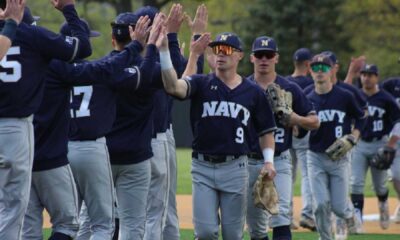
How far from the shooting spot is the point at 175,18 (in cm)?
904

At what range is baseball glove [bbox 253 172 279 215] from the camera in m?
9.05

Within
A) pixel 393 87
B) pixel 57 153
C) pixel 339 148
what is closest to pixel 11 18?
pixel 57 153

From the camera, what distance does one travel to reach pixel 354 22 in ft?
133

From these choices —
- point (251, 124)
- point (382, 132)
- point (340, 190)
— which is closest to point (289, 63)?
point (382, 132)

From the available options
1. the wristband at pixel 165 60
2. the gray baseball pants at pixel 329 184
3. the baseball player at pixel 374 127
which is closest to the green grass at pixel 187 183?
the baseball player at pixel 374 127

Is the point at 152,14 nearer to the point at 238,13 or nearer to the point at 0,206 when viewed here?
the point at 0,206

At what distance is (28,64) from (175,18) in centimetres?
188

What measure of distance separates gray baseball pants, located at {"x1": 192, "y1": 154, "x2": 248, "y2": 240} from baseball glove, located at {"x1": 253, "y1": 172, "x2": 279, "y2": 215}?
0.54ft

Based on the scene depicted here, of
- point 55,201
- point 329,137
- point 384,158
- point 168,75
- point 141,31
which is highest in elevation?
point 141,31

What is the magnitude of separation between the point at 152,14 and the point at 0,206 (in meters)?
2.82

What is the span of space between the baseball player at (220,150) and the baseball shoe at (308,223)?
188 inches

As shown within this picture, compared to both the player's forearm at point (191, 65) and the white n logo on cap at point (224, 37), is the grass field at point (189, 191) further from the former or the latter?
the white n logo on cap at point (224, 37)

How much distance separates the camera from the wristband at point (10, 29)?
7123 mm

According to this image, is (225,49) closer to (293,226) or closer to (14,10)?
(14,10)
